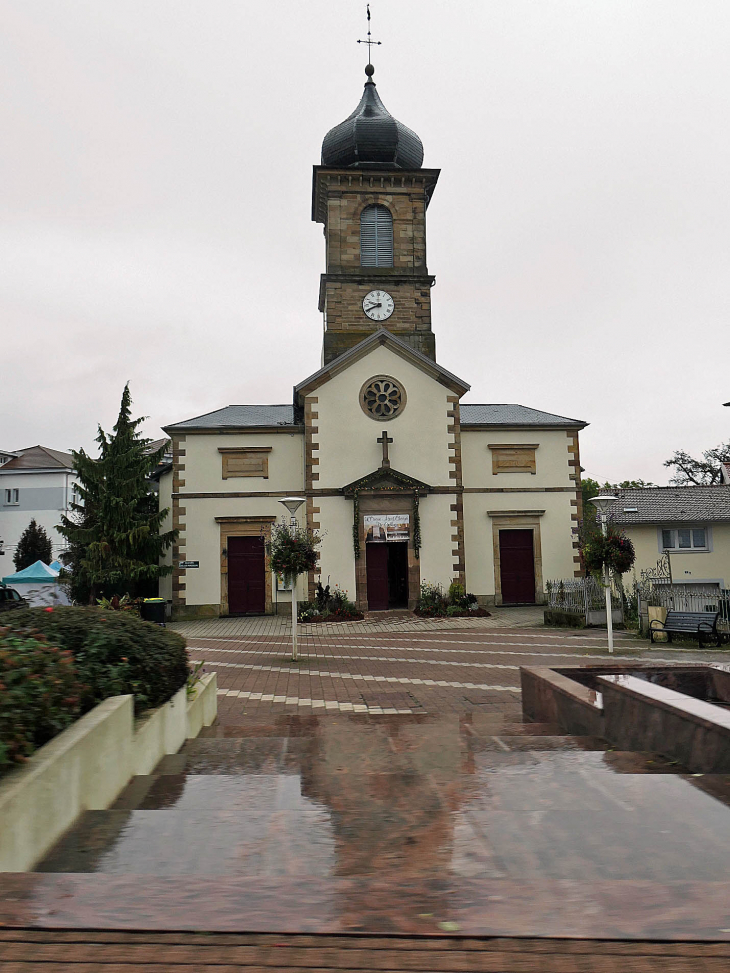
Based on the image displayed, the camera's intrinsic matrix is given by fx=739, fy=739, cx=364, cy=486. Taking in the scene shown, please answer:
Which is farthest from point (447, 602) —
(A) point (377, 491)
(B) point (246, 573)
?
(B) point (246, 573)

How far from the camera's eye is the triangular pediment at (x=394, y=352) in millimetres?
26062

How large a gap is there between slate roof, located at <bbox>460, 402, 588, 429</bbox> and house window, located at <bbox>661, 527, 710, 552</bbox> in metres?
5.31

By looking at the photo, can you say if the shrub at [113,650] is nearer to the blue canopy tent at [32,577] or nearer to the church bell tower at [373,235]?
the church bell tower at [373,235]

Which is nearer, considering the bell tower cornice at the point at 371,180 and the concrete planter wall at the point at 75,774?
the concrete planter wall at the point at 75,774

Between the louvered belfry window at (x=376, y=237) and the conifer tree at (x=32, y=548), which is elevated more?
the louvered belfry window at (x=376, y=237)

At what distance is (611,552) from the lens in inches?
634

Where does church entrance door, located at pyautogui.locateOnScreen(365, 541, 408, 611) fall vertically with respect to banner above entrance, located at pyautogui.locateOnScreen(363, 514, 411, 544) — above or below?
below

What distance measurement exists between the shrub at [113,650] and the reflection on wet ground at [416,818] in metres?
0.68

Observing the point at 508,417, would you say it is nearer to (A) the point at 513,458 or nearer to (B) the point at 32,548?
(A) the point at 513,458

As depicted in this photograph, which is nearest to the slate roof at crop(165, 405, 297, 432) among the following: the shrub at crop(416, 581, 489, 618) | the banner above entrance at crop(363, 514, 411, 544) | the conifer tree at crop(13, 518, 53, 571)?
the banner above entrance at crop(363, 514, 411, 544)

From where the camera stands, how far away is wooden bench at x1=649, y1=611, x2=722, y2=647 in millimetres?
15703

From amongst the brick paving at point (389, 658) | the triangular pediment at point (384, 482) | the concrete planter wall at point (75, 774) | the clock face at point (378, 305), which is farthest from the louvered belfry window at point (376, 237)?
the concrete planter wall at point (75, 774)

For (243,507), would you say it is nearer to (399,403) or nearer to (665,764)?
(399,403)

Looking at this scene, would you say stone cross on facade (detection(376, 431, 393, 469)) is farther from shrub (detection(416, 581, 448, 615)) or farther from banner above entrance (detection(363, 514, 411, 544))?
shrub (detection(416, 581, 448, 615))
